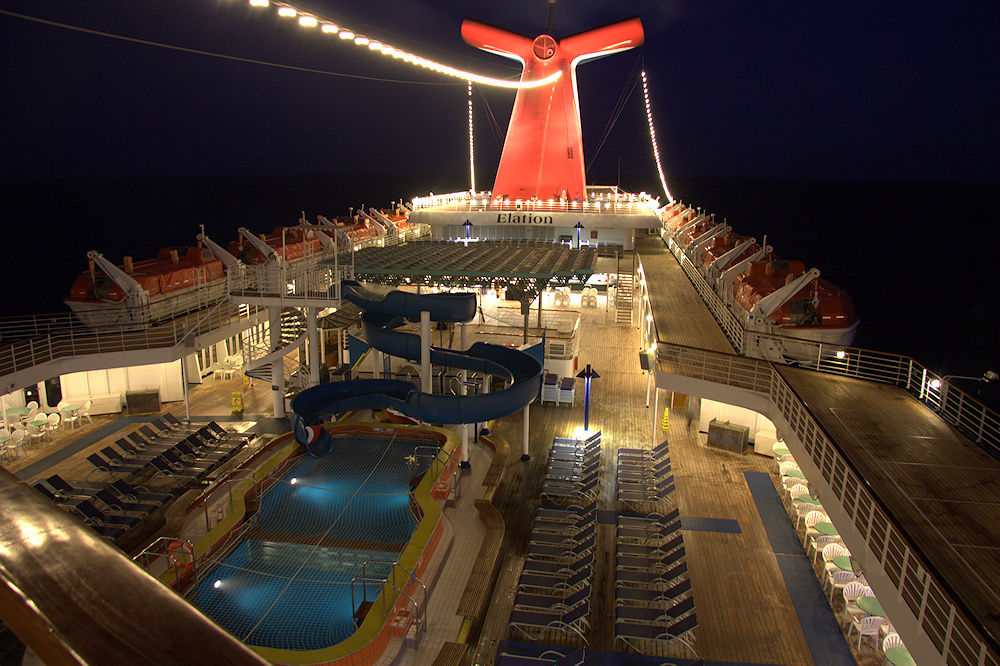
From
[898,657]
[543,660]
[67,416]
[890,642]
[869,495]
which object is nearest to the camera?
[869,495]

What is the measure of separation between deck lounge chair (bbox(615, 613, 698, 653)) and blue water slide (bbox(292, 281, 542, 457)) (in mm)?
4324

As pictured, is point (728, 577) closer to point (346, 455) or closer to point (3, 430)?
point (346, 455)

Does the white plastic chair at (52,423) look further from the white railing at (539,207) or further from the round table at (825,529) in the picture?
the round table at (825,529)

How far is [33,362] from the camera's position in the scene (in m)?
11.7

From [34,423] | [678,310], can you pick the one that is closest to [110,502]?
[34,423]

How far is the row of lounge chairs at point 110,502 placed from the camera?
30.0ft

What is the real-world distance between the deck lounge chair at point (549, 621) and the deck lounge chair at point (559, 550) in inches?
38.5

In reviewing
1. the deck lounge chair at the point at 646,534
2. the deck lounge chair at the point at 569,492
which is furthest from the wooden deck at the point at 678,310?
the deck lounge chair at the point at 646,534

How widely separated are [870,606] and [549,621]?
372 centimetres

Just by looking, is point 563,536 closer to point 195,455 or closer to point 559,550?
point 559,550

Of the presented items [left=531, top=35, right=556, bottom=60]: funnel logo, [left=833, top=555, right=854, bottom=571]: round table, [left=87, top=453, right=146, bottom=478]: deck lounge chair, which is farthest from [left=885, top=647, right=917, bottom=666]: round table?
[left=531, top=35, right=556, bottom=60]: funnel logo

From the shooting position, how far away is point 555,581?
26.9 feet

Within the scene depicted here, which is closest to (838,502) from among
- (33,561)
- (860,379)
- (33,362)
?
(860,379)

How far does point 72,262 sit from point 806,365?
184 feet
